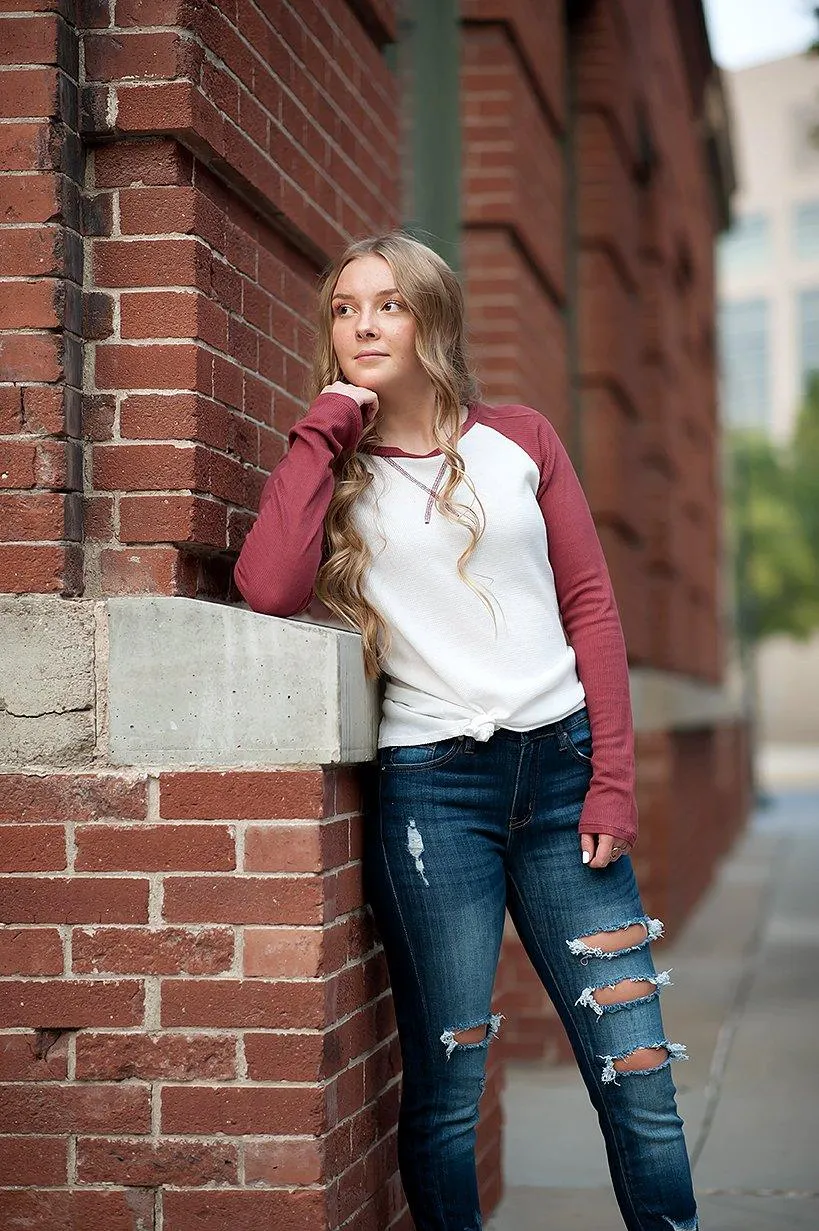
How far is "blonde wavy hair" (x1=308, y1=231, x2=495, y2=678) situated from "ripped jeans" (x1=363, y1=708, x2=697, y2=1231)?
11.0 inches

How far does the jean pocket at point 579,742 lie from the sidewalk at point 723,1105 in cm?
176

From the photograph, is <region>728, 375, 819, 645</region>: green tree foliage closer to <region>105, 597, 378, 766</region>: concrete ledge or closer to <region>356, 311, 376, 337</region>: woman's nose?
<region>356, 311, 376, 337</region>: woman's nose

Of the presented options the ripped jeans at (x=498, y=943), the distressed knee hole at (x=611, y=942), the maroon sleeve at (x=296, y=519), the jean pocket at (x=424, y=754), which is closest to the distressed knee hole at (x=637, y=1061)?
the ripped jeans at (x=498, y=943)

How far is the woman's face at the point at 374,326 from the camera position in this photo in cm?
324

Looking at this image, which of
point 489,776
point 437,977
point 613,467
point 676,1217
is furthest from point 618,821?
point 613,467

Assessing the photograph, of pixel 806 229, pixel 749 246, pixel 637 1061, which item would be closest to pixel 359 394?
pixel 637 1061

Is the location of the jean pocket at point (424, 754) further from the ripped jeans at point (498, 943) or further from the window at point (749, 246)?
the window at point (749, 246)

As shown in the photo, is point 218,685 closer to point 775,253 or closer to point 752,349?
point 752,349

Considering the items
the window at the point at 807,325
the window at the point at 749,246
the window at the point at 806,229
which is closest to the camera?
the window at the point at 807,325

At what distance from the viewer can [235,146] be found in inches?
133

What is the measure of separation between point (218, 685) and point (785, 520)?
3506 cm

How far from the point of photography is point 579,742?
3.20 metres

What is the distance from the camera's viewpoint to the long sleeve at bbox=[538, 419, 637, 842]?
10.3ft

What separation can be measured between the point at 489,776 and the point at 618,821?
0.83 ft
